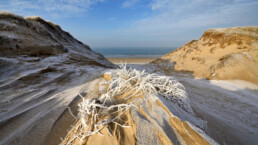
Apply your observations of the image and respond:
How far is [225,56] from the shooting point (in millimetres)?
4527

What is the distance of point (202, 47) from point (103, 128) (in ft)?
23.3

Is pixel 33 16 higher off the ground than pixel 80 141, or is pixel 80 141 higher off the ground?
pixel 33 16

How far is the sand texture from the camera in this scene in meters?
3.79

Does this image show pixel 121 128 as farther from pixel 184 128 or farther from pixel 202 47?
pixel 202 47

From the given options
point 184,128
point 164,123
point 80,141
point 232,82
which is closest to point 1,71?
point 80,141

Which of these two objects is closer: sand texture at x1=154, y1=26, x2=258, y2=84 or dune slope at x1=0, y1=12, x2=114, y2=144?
dune slope at x1=0, y1=12, x2=114, y2=144

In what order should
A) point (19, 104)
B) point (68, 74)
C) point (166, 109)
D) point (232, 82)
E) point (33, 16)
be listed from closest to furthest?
1. point (166, 109)
2. point (19, 104)
3. point (68, 74)
4. point (232, 82)
5. point (33, 16)

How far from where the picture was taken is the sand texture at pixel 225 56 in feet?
12.4

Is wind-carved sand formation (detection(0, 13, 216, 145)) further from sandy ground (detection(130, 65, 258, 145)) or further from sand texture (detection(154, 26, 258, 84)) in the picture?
sand texture (detection(154, 26, 258, 84))

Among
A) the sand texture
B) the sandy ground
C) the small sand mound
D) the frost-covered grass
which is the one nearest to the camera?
the small sand mound

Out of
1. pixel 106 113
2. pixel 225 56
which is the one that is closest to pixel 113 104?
pixel 106 113

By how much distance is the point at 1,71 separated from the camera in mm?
1843

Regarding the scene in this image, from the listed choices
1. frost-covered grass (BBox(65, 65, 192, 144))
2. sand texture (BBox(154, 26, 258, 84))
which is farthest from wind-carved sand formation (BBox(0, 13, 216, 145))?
sand texture (BBox(154, 26, 258, 84))

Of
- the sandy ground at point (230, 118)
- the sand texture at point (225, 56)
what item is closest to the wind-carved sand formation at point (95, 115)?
the sandy ground at point (230, 118)
